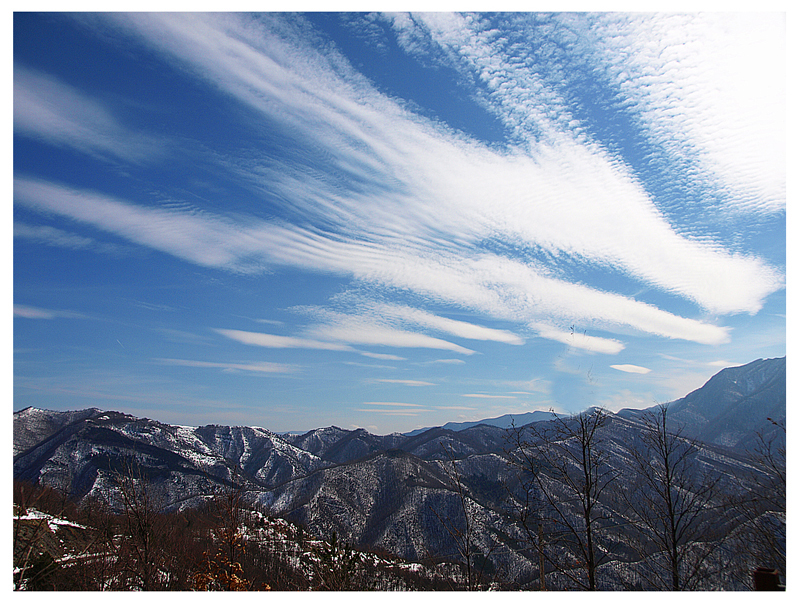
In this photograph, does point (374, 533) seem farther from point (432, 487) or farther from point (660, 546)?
point (660, 546)

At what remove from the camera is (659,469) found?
45.6 ft

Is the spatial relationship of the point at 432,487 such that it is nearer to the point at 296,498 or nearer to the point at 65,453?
the point at 296,498
